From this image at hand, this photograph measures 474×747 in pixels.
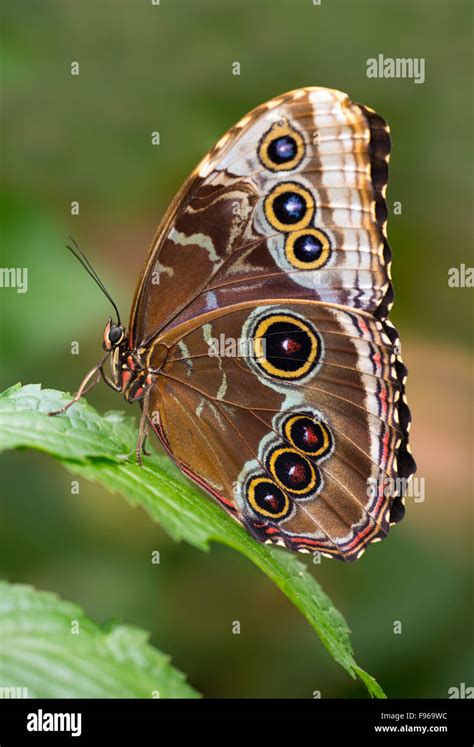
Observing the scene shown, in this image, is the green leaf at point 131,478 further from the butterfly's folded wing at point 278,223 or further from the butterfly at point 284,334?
the butterfly's folded wing at point 278,223

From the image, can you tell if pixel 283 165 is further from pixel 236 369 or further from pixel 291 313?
pixel 236 369

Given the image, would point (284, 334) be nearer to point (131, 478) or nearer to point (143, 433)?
point (143, 433)

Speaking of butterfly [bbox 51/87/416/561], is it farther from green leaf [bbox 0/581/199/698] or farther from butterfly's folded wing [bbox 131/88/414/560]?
green leaf [bbox 0/581/199/698]

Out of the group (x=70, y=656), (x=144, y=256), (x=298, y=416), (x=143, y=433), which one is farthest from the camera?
(x=144, y=256)

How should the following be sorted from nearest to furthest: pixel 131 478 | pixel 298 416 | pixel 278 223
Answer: pixel 131 478 < pixel 278 223 < pixel 298 416

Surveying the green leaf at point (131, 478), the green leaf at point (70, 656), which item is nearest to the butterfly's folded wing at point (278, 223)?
the green leaf at point (131, 478)

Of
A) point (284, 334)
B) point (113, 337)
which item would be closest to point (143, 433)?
point (113, 337)

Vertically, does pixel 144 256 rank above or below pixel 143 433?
above
